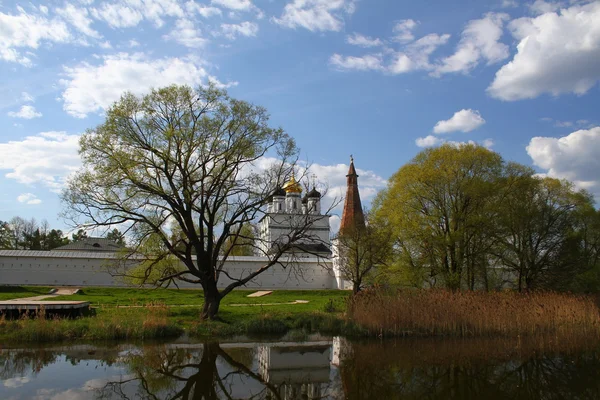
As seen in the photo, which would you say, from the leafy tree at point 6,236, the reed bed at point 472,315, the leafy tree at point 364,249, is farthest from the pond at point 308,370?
the leafy tree at point 6,236

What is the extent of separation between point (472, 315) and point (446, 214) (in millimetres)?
10849

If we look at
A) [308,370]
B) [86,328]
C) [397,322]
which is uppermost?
[397,322]

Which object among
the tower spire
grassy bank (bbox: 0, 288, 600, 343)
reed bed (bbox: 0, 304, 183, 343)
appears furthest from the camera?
the tower spire

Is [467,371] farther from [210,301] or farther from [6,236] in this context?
[6,236]

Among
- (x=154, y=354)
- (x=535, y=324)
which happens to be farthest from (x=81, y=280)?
(x=535, y=324)

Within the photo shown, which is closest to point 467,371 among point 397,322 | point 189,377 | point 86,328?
point 397,322

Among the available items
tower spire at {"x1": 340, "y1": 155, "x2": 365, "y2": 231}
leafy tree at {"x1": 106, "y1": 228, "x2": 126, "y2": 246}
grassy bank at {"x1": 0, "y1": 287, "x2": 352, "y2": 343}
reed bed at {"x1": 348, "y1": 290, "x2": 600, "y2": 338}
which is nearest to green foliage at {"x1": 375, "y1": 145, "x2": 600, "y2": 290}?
reed bed at {"x1": 348, "y1": 290, "x2": 600, "y2": 338}

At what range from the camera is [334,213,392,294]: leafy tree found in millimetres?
28562

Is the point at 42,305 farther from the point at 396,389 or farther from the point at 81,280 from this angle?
the point at 81,280

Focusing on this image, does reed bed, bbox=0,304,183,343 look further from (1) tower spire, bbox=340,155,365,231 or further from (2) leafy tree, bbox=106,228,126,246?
(1) tower spire, bbox=340,155,365,231

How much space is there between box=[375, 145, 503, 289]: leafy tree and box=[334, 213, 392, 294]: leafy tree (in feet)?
7.12

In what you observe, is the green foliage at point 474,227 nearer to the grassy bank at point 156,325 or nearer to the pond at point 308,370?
the grassy bank at point 156,325

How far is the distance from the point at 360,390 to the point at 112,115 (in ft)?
38.2

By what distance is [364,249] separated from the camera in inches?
1182
